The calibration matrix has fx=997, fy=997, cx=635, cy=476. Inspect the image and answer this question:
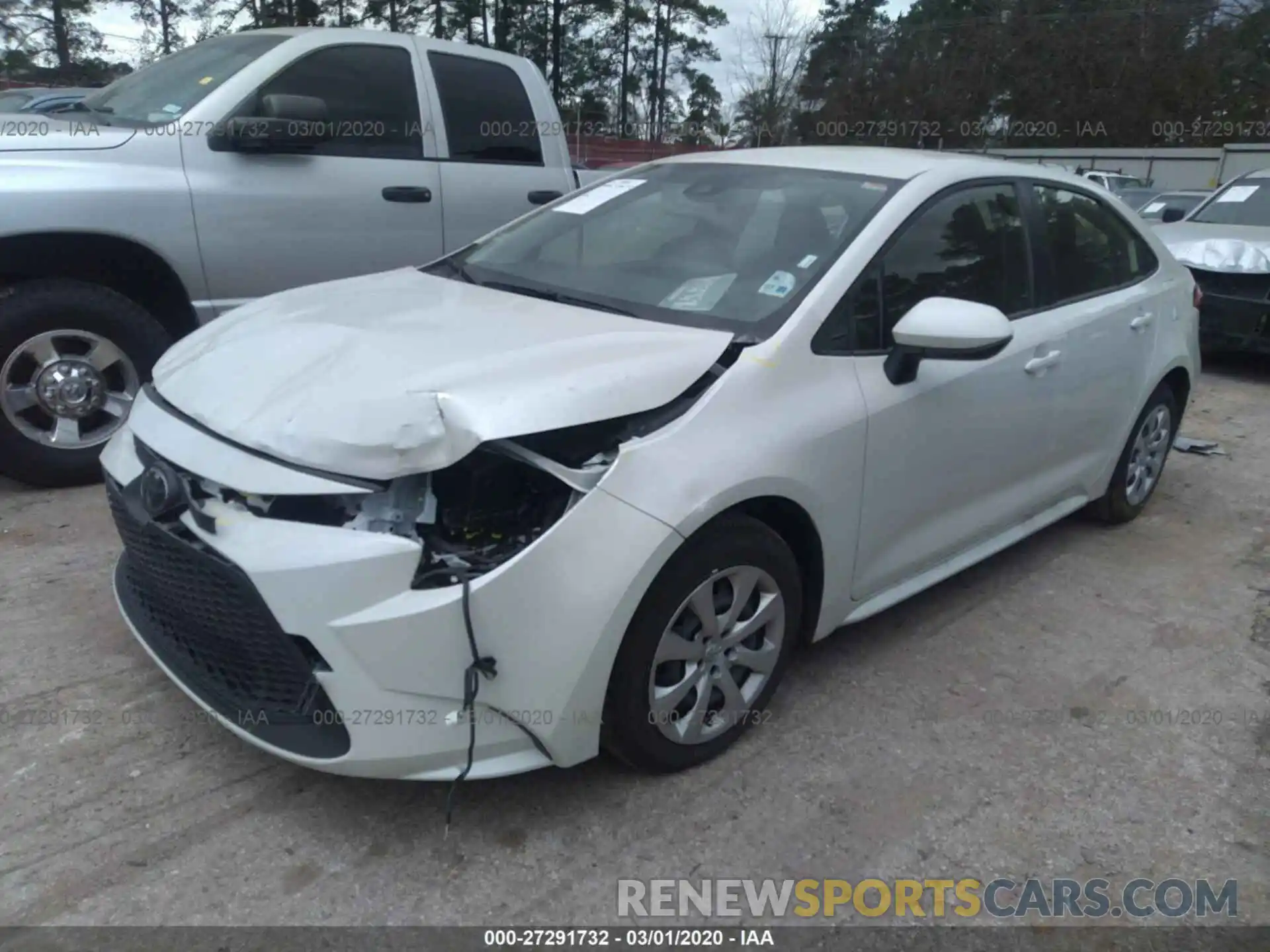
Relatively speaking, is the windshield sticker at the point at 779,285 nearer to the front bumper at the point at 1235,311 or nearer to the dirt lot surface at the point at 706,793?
the dirt lot surface at the point at 706,793

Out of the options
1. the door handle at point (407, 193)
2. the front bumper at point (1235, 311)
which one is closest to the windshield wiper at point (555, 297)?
the door handle at point (407, 193)

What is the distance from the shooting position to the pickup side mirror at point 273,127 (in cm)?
441

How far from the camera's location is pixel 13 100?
7.58m

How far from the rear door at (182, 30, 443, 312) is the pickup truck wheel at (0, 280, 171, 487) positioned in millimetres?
449

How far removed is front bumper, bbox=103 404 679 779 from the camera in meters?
2.12

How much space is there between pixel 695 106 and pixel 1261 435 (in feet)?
112

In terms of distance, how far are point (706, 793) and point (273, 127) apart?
353cm

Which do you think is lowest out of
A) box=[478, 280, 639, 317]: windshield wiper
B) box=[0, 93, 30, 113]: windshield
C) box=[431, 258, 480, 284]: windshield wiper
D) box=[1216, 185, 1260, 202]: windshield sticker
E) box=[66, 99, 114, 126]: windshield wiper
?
Result: box=[1216, 185, 1260, 202]: windshield sticker

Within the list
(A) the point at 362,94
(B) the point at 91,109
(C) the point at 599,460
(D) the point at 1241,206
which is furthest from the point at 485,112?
A: (D) the point at 1241,206

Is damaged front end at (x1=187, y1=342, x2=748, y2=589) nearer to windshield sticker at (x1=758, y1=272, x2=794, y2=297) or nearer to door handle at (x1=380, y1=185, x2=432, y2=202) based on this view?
windshield sticker at (x1=758, y1=272, x2=794, y2=297)

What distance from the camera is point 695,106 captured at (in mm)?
37719

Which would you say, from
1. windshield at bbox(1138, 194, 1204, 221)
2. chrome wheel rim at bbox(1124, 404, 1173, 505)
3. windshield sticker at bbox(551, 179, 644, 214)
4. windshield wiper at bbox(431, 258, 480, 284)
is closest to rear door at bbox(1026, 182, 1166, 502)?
chrome wheel rim at bbox(1124, 404, 1173, 505)

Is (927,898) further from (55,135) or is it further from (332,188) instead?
(55,135)

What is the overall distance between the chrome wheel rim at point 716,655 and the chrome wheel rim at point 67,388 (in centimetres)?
287
